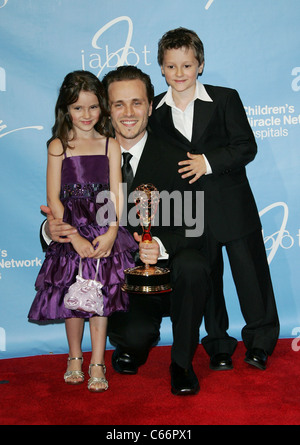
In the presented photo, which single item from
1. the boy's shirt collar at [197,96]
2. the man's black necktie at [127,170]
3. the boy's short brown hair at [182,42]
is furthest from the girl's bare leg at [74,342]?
the boy's short brown hair at [182,42]

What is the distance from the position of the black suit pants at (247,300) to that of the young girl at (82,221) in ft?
1.99

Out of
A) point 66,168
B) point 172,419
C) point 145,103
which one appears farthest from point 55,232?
point 172,419

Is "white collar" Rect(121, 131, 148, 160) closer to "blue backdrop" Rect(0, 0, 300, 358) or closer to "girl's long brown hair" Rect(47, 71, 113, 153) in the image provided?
"girl's long brown hair" Rect(47, 71, 113, 153)

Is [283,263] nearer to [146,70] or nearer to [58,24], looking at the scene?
[146,70]

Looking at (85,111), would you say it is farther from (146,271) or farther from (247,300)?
(247,300)

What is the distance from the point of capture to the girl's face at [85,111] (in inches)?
106

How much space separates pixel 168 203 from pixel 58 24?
1.34 metres

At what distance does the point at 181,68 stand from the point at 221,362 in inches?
60.6

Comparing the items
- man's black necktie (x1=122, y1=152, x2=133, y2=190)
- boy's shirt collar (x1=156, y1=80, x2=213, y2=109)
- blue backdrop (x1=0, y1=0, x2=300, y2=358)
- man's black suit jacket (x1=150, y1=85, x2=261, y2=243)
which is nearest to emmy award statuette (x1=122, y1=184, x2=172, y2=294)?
man's black necktie (x1=122, y1=152, x2=133, y2=190)

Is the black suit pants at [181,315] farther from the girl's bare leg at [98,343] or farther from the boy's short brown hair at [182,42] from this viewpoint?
the boy's short brown hair at [182,42]

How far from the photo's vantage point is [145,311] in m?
2.80

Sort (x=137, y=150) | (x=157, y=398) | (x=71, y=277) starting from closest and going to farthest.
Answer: (x=157, y=398) < (x=71, y=277) < (x=137, y=150)

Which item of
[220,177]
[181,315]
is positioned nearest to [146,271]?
[181,315]

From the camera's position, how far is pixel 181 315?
257 cm
